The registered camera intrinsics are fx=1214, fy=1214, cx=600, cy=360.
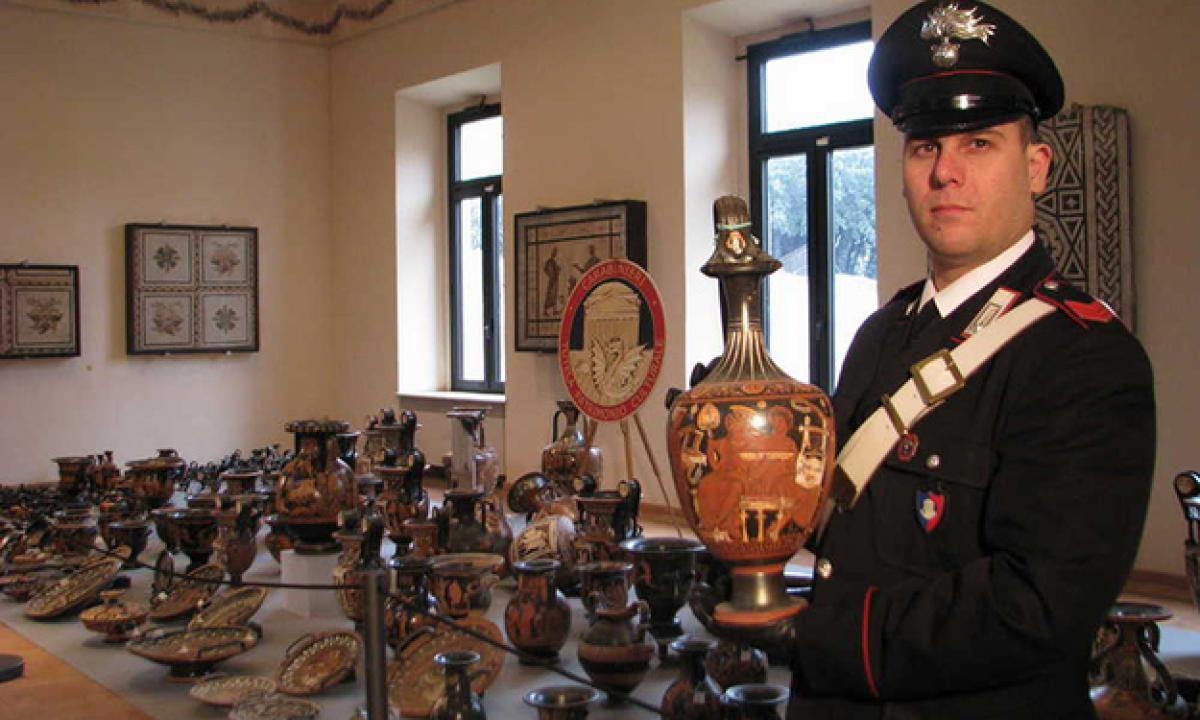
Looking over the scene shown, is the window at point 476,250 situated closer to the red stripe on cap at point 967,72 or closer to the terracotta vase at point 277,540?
the terracotta vase at point 277,540

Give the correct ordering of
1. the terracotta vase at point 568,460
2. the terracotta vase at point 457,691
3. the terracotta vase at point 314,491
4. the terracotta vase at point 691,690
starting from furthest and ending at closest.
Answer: the terracotta vase at point 568,460 → the terracotta vase at point 314,491 → the terracotta vase at point 457,691 → the terracotta vase at point 691,690

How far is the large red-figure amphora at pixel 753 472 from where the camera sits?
1539 mm

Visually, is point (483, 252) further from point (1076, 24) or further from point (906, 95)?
point (906, 95)

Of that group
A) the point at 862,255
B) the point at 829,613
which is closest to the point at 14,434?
the point at 862,255

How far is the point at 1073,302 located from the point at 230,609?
149 inches

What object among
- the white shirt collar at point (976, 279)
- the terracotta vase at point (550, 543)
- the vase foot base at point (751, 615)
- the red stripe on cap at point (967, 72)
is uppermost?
the red stripe on cap at point (967, 72)

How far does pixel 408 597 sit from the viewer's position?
157 inches

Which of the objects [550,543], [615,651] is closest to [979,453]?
[615,651]

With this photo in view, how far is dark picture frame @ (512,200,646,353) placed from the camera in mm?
7938

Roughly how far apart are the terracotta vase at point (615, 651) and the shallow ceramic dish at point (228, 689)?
1.05 metres

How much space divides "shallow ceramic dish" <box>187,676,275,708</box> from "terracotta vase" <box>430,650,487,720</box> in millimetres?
849

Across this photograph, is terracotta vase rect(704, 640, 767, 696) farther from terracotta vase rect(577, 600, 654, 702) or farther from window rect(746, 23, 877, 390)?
window rect(746, 23, 877, 390)

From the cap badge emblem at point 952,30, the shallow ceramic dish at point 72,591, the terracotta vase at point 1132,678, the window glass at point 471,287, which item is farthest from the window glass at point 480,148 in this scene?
the cap badge emblem at point 952,30

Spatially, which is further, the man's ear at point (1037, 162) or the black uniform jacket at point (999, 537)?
the man's ear at point (1037, 162)
